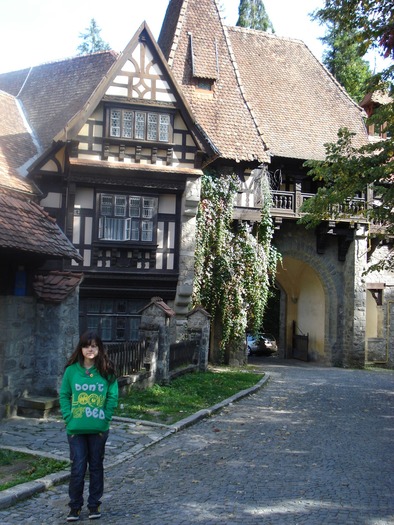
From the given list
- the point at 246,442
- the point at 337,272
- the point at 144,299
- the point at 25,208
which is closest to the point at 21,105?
the point at 144,299

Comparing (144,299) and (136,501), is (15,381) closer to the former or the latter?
(136,501)

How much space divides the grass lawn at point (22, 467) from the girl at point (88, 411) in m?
1.10

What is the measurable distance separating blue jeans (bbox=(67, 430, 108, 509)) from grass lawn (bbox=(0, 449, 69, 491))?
1.04 m

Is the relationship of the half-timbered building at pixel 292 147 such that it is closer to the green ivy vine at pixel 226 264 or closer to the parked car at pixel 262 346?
the green ivy vine at pixel 226 264

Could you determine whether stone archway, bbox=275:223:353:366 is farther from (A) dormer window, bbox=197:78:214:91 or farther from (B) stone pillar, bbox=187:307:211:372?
(B) stone pillar, bbox=187:307:211:372

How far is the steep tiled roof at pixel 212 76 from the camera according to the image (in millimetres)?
19297

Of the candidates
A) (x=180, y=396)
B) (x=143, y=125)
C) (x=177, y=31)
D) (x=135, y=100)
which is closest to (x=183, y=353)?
(x=180, y=396)

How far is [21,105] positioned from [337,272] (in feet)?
42.7

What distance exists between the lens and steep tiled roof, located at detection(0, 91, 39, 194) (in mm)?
15523

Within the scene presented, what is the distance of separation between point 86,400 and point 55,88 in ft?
53.8

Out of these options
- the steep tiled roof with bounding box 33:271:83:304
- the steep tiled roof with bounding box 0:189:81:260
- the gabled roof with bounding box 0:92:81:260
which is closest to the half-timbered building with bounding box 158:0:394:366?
the gabled roof with bounding box 0:92:81:260

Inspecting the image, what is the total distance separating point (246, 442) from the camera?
9008mm

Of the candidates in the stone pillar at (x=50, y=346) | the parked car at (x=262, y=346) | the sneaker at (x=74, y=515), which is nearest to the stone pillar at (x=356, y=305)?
the parked car at (x=262, y=346)

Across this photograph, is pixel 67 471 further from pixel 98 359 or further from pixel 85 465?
pixel 98 359
